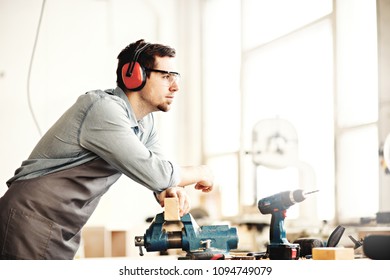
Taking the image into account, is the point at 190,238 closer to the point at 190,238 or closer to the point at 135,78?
the point at 190,238

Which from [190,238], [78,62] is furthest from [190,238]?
[78,62]

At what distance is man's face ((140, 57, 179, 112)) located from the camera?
173 centimetres

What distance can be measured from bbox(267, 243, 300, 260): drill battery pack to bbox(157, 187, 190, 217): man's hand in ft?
0.74

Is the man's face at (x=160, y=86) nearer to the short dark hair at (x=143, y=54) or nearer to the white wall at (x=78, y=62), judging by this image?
the short dark hair at (x=143, y=54)

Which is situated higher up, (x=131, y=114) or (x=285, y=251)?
(x=131, y=114)

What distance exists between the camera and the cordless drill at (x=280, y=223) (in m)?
1.49

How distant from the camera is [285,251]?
1.49 m

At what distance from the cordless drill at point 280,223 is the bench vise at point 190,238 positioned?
9 cm

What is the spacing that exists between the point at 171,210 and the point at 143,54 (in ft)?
1.63

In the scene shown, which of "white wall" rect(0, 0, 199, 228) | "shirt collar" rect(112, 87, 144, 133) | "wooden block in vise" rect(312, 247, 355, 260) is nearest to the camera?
"wooden block in vise" rect(312, 247, 355, 260)

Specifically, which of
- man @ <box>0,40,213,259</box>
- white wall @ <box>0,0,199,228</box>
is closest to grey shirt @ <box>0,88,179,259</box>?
man @ <box>0,40,213,259</box>

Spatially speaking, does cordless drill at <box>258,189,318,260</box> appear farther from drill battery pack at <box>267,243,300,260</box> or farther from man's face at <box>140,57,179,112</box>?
man's face at <box>140,57,179,112</box>

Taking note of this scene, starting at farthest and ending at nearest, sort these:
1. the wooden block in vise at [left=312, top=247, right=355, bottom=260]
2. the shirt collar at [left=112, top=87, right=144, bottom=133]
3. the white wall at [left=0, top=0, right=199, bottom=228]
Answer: the white wall at [left=0, top=0, right=199, bottom=228] < the shirt collar at [left=112, top=87, right=144, bottom=133] < the wooden block in vise at [left=312, top=247, right=355, bottom=260]
